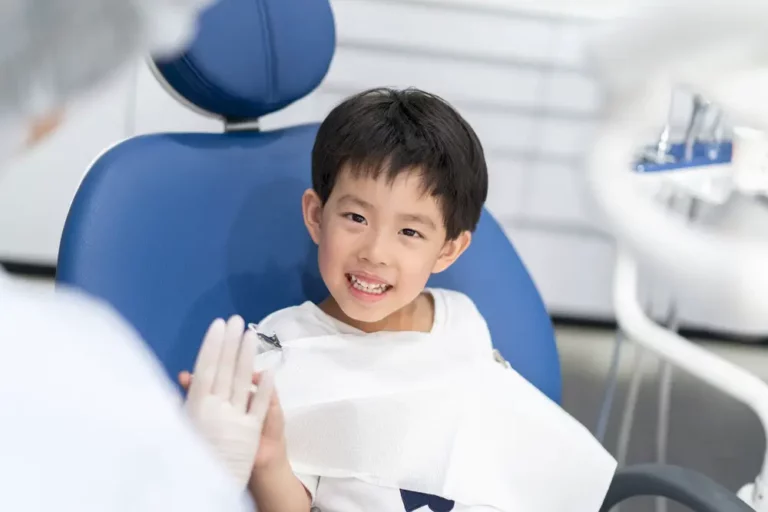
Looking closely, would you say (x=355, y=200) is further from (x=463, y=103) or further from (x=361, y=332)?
(x=463, y=103)

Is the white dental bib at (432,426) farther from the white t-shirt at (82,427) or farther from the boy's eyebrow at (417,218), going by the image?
the white t-shirt at (82,427)

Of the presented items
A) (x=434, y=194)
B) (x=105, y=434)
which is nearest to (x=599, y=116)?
(x=105, y=434)

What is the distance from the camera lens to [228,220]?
1.15m

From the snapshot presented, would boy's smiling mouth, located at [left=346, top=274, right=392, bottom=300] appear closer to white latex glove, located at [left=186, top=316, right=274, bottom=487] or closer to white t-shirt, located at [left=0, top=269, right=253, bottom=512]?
white latex glove, located at [left=186, top=316, right=274, bottom=487]

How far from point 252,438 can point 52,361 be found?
398 millimetres

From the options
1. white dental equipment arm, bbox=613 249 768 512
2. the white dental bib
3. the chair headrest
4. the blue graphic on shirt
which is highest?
the chair headrest

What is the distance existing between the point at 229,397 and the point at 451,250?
535mm

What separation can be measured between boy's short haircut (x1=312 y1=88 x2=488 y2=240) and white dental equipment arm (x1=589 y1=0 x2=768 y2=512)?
27.5 inches

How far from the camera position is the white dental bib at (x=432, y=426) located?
3.27 ft

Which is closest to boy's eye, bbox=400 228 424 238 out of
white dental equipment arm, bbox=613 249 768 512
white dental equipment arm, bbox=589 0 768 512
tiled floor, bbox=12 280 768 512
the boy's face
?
the boy's face

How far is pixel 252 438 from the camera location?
27.3 inches

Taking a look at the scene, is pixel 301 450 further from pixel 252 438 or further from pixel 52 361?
pixel 52 361

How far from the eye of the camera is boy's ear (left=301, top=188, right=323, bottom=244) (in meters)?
1.12

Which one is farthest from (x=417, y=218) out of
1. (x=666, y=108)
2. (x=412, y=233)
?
(x=666, y=108)
